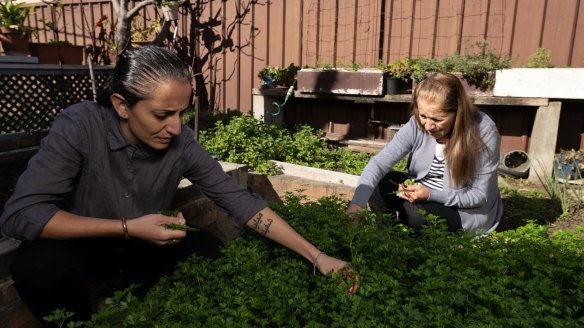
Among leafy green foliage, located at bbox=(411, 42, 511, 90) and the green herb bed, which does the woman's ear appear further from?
leafy green foliage, located at bbox=(411, 42, 511, 90)

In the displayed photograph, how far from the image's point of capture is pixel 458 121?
3.23 metres

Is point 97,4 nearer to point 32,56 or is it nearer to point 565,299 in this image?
point 32,56

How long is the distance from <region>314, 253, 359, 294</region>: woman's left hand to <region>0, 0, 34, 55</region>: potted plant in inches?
226

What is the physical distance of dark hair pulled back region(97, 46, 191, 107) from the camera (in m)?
2.02

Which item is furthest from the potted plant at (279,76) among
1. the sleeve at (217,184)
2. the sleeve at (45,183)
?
the sleeve at (45,183)

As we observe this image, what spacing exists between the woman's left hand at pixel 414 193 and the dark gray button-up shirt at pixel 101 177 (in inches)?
51.7

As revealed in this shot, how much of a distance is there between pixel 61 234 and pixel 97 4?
797 centimetres

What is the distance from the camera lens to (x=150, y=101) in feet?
6.70

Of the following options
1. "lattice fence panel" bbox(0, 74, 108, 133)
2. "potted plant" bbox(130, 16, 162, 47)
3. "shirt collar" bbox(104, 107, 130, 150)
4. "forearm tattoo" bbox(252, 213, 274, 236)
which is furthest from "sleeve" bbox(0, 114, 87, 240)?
"potted plant" bbox(130, 16, 162, 47)

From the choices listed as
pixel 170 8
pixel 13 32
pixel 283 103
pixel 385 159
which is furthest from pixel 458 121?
pixel 13 32

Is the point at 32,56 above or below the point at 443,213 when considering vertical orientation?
above

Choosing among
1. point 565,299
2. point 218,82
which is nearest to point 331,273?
point 565,299

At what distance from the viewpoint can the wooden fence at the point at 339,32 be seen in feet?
18.9

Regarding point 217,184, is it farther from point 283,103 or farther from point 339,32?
point 339,32
